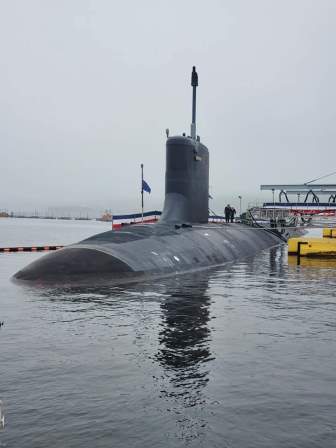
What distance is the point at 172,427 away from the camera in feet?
24.1

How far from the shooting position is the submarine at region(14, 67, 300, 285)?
69.1 feet

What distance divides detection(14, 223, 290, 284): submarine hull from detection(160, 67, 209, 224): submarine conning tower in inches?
54.7

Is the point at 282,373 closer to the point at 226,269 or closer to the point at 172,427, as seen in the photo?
the point at 172,427

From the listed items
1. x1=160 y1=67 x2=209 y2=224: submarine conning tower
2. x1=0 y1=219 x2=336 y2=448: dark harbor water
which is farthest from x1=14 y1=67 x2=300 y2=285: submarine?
x1=0 y1=219 x2=336 y2=448: dark harbor water

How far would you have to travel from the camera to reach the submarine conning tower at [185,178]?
30625 mm

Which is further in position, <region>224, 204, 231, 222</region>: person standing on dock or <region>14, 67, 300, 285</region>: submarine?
<region>224, 204, 231, 222</region>: person standing on dock

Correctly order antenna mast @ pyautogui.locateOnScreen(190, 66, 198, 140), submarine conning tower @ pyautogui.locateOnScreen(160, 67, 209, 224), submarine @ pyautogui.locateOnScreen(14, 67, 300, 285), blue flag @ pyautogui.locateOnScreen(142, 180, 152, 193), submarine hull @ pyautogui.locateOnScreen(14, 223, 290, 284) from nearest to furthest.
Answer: submarine hull @ pyautogui.locateOnScreen(14, 223, 290, 284)
submarine @ pyautogui.locateOnScreen(14, 67, 300, 285)
submarine conning tower @ pyautogui.locateOnScreen(160, 67, 209, 224)
antenna mast @ pyautogui.locateOnScreen(190, 66, 198, 140)
blue flag @ pyautogui.locateOnScreen(142, 180, 152, 193)

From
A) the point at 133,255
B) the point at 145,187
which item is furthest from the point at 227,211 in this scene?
the point at 133,255

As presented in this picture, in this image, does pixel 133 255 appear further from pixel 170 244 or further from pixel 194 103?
pixel 194 103

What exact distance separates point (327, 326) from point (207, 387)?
6129mm

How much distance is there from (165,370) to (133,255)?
12874 mm

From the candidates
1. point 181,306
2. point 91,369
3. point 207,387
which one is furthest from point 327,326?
point 91,369

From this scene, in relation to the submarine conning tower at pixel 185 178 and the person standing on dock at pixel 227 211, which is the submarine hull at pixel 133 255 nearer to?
the submarine conning tower at pixel 185 178

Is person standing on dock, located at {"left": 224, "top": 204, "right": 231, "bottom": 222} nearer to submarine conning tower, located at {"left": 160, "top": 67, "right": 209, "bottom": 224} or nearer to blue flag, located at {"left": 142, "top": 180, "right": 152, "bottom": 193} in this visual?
blue flag, located at {"left": 142, "top": 180, "right": 152, "bottom": 193}
